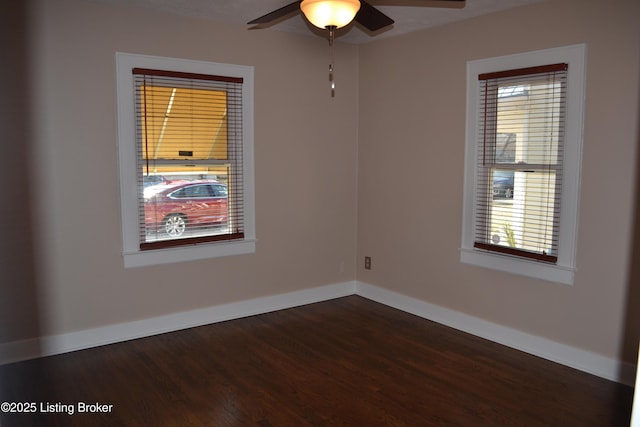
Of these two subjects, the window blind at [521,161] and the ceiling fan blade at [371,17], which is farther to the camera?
the window blind at [521,161]

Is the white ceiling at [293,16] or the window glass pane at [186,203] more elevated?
the white ceiling at [293,16]

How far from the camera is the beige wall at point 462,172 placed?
334cm

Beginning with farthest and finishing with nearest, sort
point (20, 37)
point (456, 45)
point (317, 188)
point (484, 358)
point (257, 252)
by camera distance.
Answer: point (317, 188) < point (257, 252) < point (456, 45) < point (484, 358) < point (20, 37)

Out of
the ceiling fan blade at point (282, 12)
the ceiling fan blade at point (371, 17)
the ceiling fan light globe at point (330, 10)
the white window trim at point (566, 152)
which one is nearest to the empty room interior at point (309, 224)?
the white window trim at point (566, 152)

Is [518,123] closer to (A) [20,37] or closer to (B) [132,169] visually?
(B) [132,169]

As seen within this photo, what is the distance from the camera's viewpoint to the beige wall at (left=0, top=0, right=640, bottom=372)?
135 inches

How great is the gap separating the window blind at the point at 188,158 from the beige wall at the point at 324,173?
210 millimetres

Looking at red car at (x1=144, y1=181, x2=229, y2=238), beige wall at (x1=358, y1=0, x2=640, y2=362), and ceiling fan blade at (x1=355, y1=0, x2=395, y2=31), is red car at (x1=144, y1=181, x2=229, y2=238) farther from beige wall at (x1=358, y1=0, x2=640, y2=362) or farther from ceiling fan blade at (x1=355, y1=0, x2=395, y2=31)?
ceiling fan blade at (x1=355, y1=0, x2=395, y2=31)

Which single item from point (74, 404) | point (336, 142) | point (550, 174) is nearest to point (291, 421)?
point (74, 404)

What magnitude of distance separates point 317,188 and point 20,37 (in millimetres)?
2746

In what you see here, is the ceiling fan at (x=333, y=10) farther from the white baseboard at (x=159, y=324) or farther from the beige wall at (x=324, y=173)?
the white baseboard at (x=159, y=324)

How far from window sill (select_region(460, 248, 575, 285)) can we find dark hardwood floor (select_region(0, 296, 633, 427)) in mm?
607

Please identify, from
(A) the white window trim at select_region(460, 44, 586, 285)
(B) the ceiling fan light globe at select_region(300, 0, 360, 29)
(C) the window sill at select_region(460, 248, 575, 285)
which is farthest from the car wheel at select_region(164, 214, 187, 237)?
(A) the white window trim at select_region(460, 44, 586, 285)

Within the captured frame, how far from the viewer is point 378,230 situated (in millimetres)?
5184
